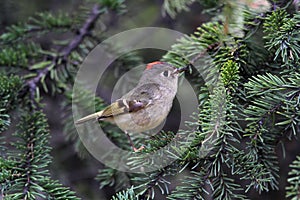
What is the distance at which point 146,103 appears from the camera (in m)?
1.64

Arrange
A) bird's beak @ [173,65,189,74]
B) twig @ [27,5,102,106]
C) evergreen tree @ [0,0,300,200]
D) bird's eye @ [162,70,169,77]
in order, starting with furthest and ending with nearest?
twig @ [27,5,102,106] → bird's eye @ [162,70,169,77] → bird's beak @ [173,65,189,74] → evergreen tree @ [0,0,300,200]

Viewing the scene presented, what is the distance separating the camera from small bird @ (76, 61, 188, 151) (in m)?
1.56

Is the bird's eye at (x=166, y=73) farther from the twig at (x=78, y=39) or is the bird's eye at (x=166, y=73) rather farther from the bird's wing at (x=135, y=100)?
the twig at (x=78, y=39)

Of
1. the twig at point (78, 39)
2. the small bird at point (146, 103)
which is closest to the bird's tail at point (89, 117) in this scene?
the small bird at point (146, 103)

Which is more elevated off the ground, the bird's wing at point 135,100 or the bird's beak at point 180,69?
the bird's beak at point 180,69

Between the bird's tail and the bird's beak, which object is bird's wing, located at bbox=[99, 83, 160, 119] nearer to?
the bird's tail

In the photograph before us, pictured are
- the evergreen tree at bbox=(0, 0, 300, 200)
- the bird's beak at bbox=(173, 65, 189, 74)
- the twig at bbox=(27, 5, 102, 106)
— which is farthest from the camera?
the twig at bbox=(27, 5, 102, 106)

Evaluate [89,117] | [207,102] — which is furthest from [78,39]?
[207,102]

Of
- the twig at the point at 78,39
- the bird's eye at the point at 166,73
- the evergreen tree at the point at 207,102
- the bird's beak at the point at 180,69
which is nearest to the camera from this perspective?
the evergreen tree at the point at 207,102

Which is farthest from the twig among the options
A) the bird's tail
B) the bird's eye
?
the bird's eye

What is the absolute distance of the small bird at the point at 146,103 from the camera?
5.13 feet

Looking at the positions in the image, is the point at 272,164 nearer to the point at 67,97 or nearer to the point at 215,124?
the point at 215,124

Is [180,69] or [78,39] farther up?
[78,39]

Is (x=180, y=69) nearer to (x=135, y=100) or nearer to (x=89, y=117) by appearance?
(x=135, y=100)
